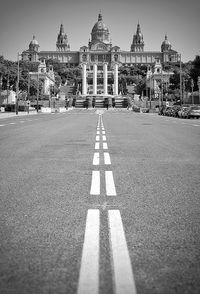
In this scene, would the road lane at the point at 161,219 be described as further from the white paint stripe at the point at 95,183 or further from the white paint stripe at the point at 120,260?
the white paint stripe at the point at 95,183

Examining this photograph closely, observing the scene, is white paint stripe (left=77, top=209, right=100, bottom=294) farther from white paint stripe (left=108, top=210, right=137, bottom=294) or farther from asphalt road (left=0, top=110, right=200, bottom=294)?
white paint stripe (left=108, top=210, right=137, bottom=294)

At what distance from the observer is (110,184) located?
620cm

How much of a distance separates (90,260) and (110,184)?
10.1 feet

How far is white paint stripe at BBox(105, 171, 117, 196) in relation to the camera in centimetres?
559

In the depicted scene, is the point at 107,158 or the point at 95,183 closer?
the point at 95,183

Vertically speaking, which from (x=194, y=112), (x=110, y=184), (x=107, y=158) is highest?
(x=194, y=112)

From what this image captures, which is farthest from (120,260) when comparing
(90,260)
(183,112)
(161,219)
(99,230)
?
(183,112)

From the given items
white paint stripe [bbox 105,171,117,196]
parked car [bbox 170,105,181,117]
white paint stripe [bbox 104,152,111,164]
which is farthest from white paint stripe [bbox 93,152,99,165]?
parked car [bbox 170,105,181,117]

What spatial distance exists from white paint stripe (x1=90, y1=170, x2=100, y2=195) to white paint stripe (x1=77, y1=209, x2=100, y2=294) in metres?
1.28

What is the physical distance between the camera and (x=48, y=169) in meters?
7.70

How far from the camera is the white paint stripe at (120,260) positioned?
8.80ft

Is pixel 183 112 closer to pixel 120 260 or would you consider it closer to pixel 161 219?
pixel 161 219

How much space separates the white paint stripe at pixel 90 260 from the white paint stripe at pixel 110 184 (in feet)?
4.00

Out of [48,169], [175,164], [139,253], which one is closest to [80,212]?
[139,253]
